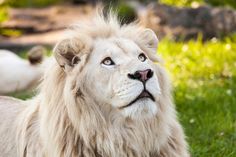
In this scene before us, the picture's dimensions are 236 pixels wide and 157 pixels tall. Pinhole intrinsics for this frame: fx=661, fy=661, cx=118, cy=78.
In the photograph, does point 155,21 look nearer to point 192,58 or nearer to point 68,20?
point 192,58

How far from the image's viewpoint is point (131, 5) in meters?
14.1

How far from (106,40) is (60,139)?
0.59 m

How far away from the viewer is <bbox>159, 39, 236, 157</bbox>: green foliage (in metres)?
5.05

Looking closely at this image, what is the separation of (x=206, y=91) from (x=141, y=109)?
2988 millimetres

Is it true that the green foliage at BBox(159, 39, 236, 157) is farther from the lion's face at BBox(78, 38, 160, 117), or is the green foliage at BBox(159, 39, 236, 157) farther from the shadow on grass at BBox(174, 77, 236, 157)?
the lion's face at BBox(78, 38, 160, 117)

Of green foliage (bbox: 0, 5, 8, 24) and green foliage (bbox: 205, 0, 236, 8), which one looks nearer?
green foliage (bbox: 205, 0, 236, 8)

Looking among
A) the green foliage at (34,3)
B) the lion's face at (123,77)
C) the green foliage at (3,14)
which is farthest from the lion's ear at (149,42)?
the green foliage at (34,3)

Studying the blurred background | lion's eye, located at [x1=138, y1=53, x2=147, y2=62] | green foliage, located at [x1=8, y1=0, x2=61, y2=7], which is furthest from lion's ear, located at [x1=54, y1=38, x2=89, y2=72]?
green foliage, located at [x1=8, y1=0, x2=61, y2=7]

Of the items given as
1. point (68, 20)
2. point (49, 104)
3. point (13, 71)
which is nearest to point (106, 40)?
point (49, 104)

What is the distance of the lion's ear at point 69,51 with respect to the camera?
137 inches

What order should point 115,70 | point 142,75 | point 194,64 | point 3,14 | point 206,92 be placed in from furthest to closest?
point 3,14
point 194,64
point 206,92
point 115,70
point 142,75

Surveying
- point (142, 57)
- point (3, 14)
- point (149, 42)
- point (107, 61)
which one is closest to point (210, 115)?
point (149, 42)

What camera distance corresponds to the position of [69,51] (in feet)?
11.6

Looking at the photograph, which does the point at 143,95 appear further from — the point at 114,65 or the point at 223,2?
the point at 223,2
